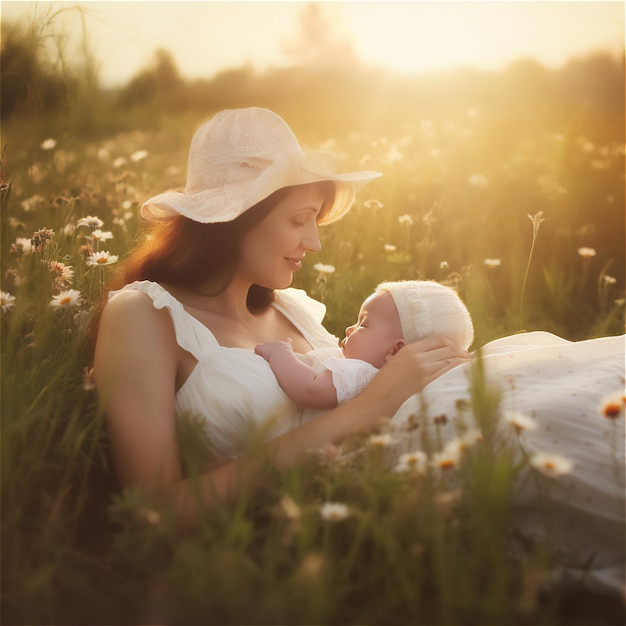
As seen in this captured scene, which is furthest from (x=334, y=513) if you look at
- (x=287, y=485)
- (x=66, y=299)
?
(x=66, y=299)

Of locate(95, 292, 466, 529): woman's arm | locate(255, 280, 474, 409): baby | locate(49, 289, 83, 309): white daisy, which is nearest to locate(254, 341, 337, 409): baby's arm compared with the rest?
locate(255, 280, 474, 409): baby

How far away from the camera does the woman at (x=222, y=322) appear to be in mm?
2193

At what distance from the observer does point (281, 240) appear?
2.76 metres

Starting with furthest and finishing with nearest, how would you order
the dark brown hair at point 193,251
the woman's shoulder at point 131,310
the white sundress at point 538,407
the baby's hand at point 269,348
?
the dark brown hair at point 193,251 < the baby's hand at point 269,348 < the woman's shoulder at point 131,310 < the white sundress at point 538,407

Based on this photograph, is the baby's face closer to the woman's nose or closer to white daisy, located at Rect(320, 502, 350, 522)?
the woman's nose

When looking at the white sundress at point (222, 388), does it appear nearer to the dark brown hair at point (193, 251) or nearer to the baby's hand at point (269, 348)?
the baby's hand at point (269, 348)

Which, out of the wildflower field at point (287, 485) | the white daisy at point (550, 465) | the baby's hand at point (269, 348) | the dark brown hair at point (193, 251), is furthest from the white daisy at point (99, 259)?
the white daisy at point (550, 465)

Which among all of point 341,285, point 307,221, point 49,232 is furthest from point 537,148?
point 49,232

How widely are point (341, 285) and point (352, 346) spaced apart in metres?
1.29

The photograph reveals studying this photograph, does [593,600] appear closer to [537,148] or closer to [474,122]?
[537,148]

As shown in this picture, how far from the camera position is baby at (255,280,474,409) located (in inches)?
101

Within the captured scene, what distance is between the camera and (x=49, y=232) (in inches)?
117

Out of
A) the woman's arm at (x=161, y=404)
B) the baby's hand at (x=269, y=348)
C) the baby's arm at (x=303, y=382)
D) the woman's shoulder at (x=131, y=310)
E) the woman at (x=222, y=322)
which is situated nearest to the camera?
the woman's arm at (x=161, y=404)

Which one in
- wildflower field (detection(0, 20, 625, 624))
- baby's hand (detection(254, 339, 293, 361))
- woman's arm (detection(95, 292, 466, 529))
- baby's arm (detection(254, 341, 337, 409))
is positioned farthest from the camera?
baby's hand (detection(254, 339, 293, 361))
